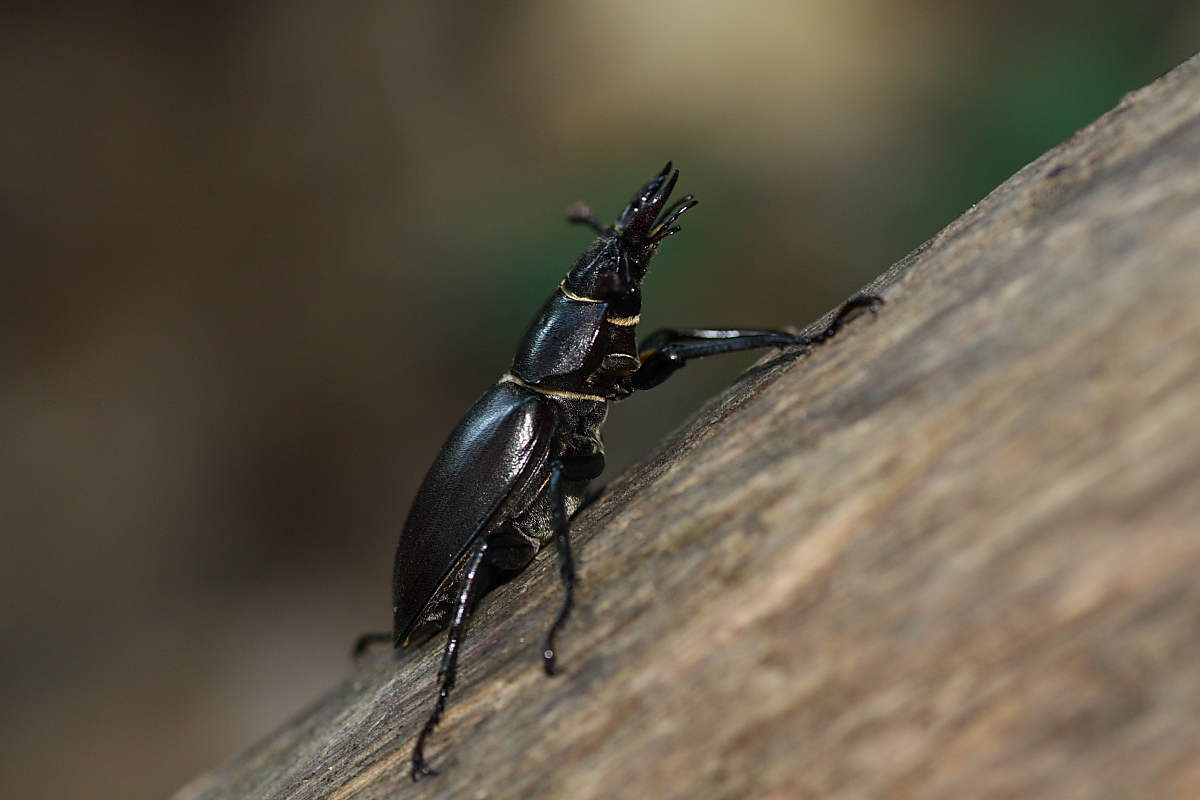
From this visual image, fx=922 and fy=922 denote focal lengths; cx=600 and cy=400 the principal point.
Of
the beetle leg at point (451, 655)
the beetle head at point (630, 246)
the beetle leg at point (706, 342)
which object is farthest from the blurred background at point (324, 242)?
the beetle leg at point (451, 655)

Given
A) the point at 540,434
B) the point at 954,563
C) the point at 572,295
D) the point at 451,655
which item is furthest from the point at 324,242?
the point at 954,563

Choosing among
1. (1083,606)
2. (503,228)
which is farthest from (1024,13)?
(1083,606)

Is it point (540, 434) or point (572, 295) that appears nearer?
point (540, 434)

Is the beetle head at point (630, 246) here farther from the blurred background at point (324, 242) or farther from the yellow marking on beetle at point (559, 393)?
the blurred background at point (324, 242)

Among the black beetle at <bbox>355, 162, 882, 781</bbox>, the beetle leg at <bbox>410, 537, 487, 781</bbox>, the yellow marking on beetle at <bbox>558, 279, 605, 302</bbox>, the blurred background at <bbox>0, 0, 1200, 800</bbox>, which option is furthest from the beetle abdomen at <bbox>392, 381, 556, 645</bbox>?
the blurred background at <bbox>0, 0, 1200, 800</bbox>

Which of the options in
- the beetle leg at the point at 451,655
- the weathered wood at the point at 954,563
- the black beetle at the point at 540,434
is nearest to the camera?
the weathered wood at the point at 954,563

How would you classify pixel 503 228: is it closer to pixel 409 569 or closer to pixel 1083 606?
pixel 409 569

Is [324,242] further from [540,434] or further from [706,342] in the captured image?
[706,342]
